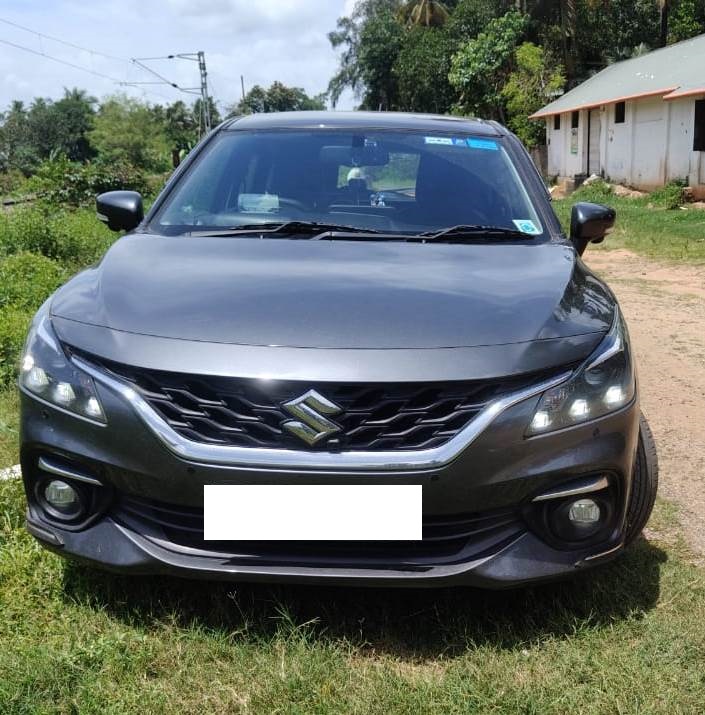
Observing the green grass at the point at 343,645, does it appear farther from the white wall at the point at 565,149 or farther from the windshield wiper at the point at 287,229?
the white wall at the point at 565,149

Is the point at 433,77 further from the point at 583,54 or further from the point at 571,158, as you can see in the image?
the point at 571,158

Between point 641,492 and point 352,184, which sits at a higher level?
point 352,184

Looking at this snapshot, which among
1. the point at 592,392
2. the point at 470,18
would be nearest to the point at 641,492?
the point at 592,392

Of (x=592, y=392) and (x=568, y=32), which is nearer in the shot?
(x=592, y=392)

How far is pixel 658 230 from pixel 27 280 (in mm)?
10826

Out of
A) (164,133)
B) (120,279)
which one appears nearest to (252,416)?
(120,279)

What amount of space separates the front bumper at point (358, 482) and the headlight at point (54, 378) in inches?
1.5

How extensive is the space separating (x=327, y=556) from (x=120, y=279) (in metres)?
1.09

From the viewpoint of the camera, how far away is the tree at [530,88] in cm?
3244

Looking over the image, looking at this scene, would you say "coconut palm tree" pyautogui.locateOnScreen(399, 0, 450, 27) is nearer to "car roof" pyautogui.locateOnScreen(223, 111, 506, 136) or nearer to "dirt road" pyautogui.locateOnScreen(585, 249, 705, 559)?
"dirt road" pyautogui.locateOnScreen(585, 249, 705, 559)

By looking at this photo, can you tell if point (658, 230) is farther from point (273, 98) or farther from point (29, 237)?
point (273, 98)

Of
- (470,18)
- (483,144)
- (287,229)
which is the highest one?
(470,18)

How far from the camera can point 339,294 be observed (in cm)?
243

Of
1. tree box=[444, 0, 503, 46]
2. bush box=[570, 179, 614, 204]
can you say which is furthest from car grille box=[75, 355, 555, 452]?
tree box=[444, 0, 503, 46]
